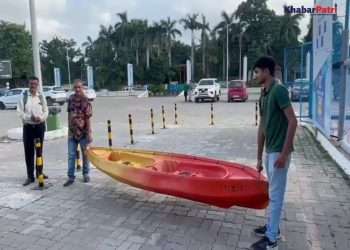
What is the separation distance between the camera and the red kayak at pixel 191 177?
14.2 feet

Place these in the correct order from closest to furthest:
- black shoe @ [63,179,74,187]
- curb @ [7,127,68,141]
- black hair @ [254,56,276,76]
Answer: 1. black hair @ [254,56,276,76]
2. black shoe @ [63,179,74,187]
3. curb @ [7,127,68,141]

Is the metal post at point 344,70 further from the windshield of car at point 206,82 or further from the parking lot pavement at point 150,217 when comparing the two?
the windshield of car at point 206,82

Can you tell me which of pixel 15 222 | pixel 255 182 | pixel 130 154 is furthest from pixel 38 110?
pixel 255 182

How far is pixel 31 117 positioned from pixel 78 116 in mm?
937

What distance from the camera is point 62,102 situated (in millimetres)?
30922

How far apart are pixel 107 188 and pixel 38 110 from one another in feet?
6.52

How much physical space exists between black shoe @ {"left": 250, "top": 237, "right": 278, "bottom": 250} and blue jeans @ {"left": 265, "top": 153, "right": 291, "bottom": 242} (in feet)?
0.17

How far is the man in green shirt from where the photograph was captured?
11.4 ft

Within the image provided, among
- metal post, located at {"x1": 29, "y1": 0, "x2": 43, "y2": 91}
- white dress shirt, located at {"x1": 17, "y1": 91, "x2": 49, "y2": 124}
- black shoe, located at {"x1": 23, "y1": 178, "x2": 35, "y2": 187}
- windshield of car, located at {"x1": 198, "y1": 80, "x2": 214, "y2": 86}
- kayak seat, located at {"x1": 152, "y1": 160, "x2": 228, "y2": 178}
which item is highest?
metal post, located at {"x1": 29, "y1": 0, "x2": 43, "y2": 91}

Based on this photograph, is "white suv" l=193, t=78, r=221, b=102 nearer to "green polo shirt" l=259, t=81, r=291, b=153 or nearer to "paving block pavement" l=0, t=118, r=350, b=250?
"paving block pavement" l=0, t=118, r=350, b=250

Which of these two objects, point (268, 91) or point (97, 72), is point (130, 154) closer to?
point (268, 91)

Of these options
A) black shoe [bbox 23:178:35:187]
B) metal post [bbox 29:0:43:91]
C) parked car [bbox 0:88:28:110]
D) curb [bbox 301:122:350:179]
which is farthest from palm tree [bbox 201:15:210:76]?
black shoe [bbox 23:178:35:187]

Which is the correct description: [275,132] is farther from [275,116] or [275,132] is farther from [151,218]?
[151,218]

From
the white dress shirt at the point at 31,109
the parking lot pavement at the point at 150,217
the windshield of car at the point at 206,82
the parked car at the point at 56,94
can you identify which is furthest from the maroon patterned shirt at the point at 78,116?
the parked car at the point at 56,94
